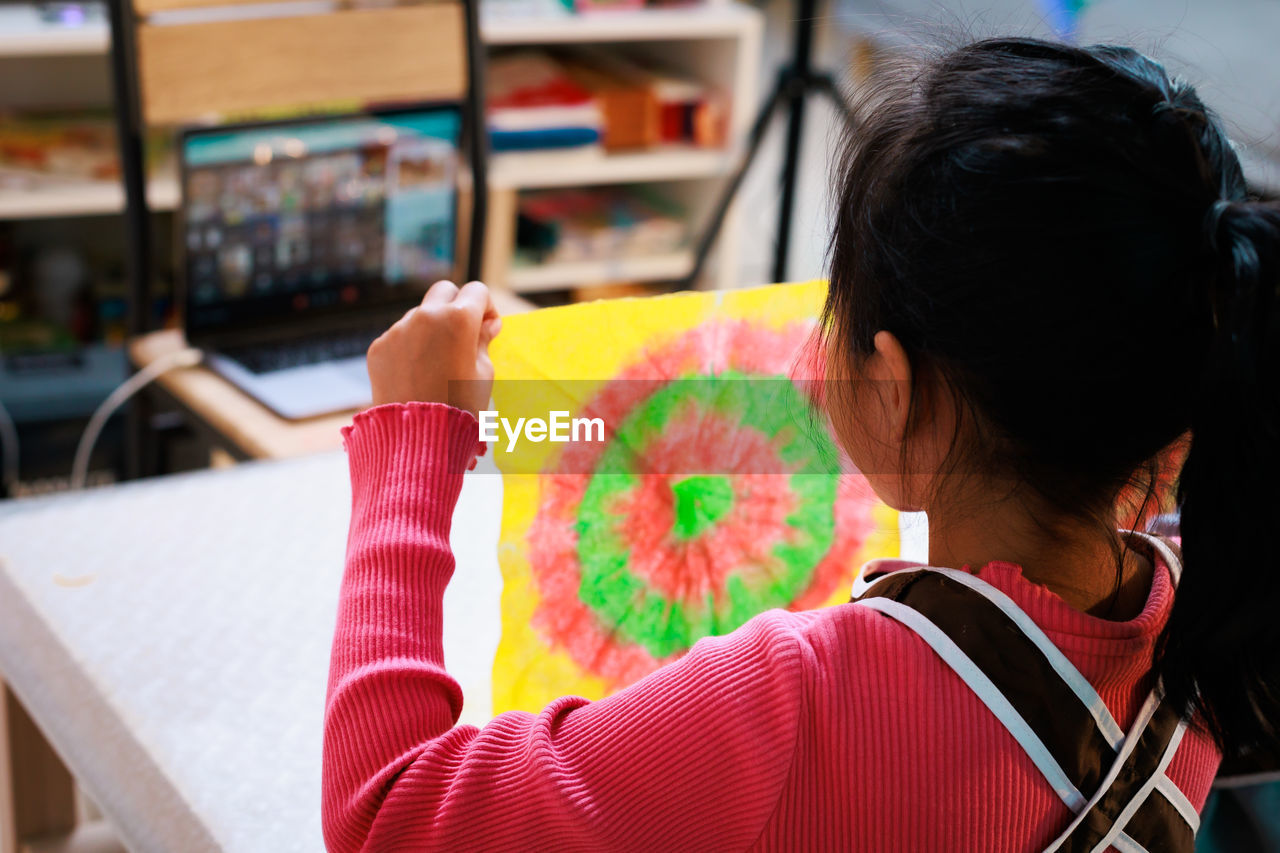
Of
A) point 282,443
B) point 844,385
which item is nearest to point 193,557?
point 282,443

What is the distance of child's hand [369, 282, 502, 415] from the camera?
1.95 feet

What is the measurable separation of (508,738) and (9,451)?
5.49ft

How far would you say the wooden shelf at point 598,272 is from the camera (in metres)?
2.18

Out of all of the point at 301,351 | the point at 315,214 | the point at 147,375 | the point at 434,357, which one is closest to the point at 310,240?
the point at 315,214

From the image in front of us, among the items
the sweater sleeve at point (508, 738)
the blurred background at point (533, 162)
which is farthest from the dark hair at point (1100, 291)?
the blurred background at point (533, 162)

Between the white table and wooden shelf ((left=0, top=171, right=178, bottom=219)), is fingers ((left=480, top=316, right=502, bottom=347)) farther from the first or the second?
wooden shelf ((left=0, top=171, right=178, bottom=219))

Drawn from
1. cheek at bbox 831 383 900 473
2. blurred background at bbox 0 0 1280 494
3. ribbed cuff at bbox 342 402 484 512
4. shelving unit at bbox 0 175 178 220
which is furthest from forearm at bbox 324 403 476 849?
shelving unit at bbox 0 175 178 220

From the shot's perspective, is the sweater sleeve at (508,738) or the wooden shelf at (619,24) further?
the wooden shelf at (619,24)

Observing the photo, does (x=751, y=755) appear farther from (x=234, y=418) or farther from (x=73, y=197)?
(x=73, y=197)

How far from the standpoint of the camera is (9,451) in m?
1.90

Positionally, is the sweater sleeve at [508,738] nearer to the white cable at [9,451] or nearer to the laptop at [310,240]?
the laptop at [310,240]

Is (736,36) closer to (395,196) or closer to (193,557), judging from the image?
(395,196)

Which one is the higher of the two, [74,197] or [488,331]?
[488,331]

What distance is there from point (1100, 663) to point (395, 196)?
1.16m
